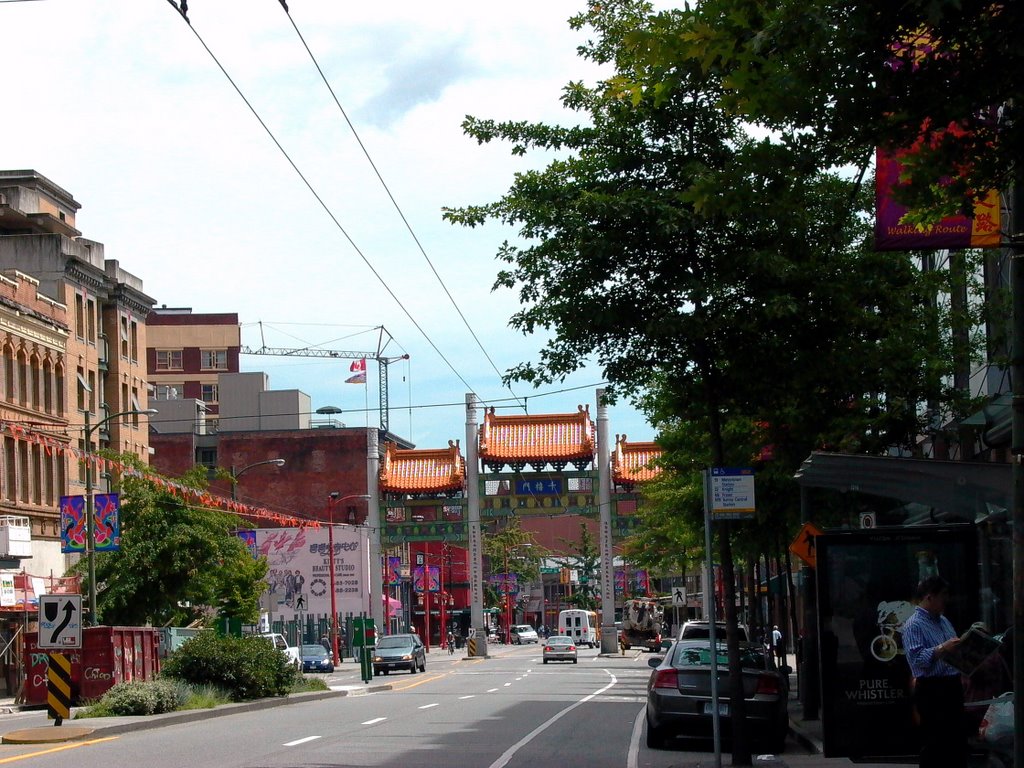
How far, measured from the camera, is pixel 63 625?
24.5 metres

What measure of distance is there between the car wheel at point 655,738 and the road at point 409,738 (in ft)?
0.62

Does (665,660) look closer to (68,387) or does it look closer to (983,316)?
(983,316)

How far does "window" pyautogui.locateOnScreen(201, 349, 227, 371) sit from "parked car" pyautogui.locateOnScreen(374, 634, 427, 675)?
65.6 m

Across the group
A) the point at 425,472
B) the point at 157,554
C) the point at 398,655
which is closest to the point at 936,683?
the point at 157,554

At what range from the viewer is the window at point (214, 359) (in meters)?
120

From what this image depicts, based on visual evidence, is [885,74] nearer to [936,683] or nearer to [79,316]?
[936,683]

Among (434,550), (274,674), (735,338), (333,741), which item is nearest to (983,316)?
(735,338)

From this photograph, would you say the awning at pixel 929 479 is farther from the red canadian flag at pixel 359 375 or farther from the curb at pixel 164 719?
the red canadian flag at pixel 359 375

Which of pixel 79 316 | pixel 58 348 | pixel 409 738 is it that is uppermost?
pixel 79 316

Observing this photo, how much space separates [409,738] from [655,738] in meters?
3.77

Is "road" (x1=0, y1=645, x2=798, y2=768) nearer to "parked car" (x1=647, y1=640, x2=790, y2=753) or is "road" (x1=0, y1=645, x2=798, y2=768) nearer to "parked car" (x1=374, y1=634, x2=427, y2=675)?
"parked car" (x1=647, y1=640, x2=790, y2=753)

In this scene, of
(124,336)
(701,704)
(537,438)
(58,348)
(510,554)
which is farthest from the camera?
(510,554)

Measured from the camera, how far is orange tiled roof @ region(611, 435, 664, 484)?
6450cm

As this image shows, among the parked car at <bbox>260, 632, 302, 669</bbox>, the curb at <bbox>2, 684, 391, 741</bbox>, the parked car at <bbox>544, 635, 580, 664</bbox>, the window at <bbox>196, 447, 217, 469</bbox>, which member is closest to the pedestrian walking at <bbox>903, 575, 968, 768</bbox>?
the curb at <bbox>2, 684, 391, 741</bbox>
